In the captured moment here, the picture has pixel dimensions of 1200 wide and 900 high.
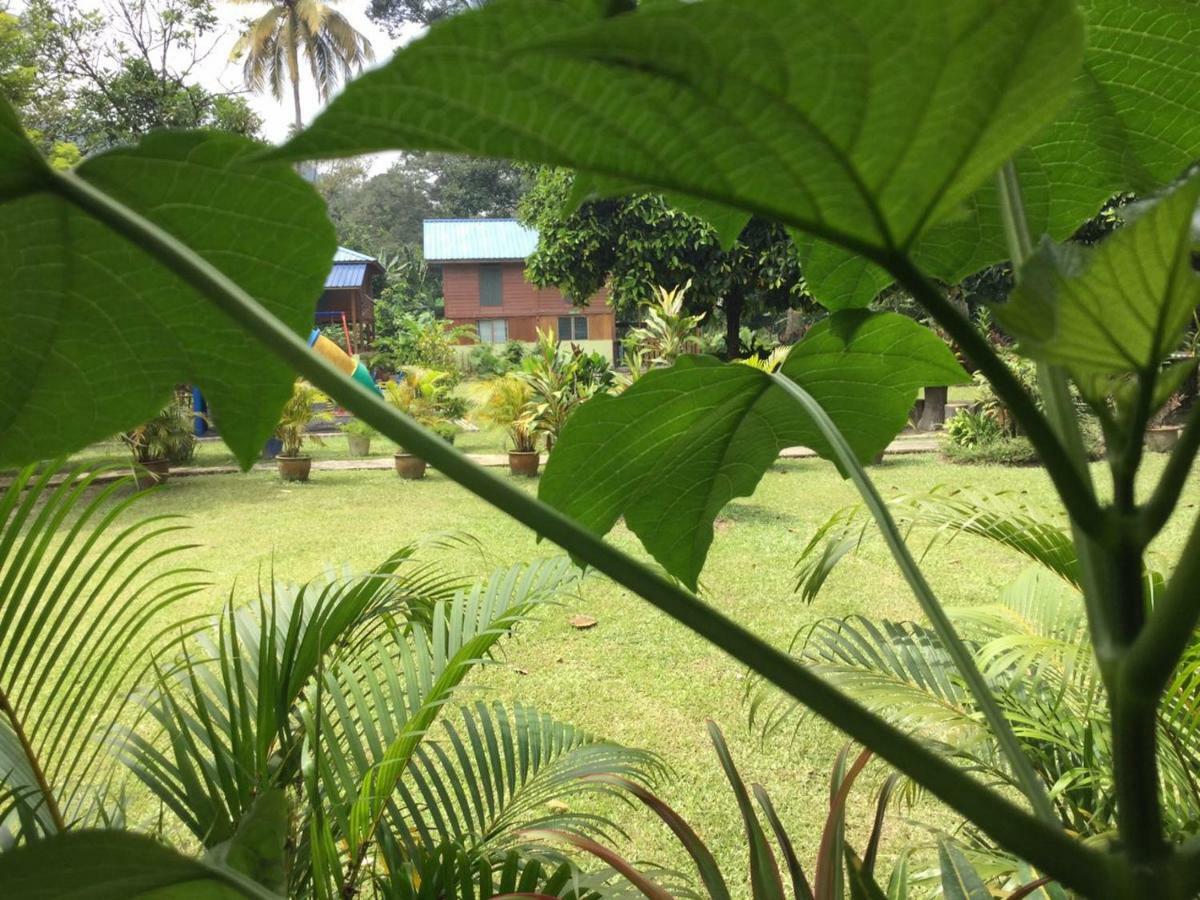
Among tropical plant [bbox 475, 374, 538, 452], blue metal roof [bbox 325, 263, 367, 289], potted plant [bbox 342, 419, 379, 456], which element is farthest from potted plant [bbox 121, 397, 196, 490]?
blue metal roof [bbox 325, 263, 367, 289]

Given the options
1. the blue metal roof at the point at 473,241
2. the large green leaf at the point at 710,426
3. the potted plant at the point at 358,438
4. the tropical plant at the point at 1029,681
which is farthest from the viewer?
the blue metal roof at the point at 473,241

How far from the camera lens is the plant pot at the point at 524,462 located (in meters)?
4.36

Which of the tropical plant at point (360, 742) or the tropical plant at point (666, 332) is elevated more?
the tropical plant at point (666, 332)

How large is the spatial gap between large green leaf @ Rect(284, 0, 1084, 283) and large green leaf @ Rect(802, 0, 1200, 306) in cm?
9

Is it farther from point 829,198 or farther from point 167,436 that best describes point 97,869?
point 167,436

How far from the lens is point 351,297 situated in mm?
10320

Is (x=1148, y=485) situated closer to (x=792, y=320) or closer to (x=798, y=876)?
(x=798, y=876)

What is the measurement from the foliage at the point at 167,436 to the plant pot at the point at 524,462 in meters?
1.51

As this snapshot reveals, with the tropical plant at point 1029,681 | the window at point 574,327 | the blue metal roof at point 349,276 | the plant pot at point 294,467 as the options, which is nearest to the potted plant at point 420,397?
the plant pot at point 294,467

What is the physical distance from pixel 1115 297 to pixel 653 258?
17.8ft

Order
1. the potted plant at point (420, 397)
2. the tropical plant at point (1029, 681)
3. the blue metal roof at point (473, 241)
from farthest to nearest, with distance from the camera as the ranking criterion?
the blue metal roof at point (473, 241) < the potted plant at point (420, 397) < the tropical plant at point (1029, 681)

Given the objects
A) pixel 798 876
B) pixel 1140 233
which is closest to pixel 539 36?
pixel 1140 233

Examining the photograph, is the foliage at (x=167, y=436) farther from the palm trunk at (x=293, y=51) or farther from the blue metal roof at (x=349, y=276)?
the palm trunk at (x=293, y=51)

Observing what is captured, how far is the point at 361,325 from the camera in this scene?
1012cm
